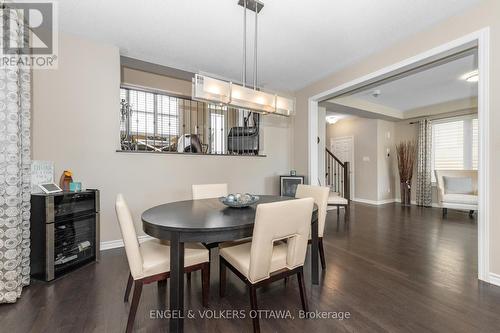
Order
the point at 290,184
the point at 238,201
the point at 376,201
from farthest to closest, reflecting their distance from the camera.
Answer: the point at 376,201 < the point at 290,184 < the point at 238,201

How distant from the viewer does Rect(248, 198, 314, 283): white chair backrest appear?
1342 millimetres

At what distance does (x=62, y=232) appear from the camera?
2227mm

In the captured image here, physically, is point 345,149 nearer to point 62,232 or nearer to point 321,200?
point 321,200

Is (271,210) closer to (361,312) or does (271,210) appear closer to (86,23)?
(361,312)

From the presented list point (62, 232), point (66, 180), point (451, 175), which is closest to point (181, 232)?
point (62, 232)

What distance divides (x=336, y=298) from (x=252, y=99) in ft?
6.28

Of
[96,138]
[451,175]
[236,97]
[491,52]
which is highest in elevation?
[491,52]

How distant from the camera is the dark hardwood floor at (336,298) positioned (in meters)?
1.50

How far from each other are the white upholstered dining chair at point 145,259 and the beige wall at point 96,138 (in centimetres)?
141

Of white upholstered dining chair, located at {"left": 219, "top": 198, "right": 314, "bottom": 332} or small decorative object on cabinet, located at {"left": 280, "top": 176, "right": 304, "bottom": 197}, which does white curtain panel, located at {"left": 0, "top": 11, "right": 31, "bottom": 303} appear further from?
small decorative object on cabinet, located at {"left": 280, "top": 176, "right": 304, "bottom": 197}

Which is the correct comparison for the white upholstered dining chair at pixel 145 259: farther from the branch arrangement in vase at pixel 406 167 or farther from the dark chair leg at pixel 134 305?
the branch arrangement in vase at pixel 406 167

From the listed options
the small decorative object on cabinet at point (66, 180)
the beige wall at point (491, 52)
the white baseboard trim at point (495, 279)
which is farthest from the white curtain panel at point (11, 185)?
Result: the white baseboard trim at point (495, 279)

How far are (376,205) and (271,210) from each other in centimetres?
574

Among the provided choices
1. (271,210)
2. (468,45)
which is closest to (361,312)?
(271,210)
